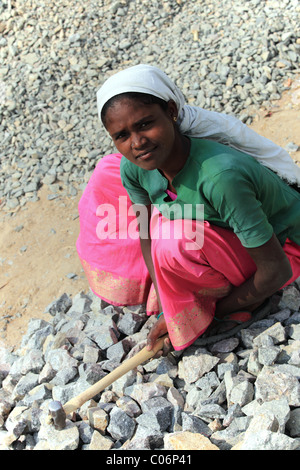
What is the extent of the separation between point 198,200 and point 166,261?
1.05ft

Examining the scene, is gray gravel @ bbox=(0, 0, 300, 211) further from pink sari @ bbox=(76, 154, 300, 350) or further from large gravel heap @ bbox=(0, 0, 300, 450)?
pink sari @ bbox=(76, 154, 300, 350)

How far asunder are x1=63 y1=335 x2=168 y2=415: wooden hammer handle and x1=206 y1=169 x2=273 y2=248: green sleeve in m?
0.78

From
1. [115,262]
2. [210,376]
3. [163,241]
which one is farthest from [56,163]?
[210,376]

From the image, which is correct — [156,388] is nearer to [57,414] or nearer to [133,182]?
[57,414]

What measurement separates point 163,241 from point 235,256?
0.33 metres

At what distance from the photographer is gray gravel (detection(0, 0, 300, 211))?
4.27m

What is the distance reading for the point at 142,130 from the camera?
5.99 feet

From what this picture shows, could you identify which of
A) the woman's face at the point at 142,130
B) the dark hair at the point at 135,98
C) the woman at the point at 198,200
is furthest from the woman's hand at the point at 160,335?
the dark hair at the point at 135,98

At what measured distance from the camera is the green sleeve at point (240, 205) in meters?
1.79

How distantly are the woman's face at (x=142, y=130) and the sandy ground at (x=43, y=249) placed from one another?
5.47ft

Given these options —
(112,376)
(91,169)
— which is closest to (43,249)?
(91,169)

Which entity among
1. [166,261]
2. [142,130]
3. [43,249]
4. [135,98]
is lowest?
[43,249]

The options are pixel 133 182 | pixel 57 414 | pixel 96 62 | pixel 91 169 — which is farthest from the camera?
pixel 96 62

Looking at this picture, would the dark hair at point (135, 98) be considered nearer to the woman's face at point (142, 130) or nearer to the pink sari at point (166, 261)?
the woman's face at point (142, 130)
